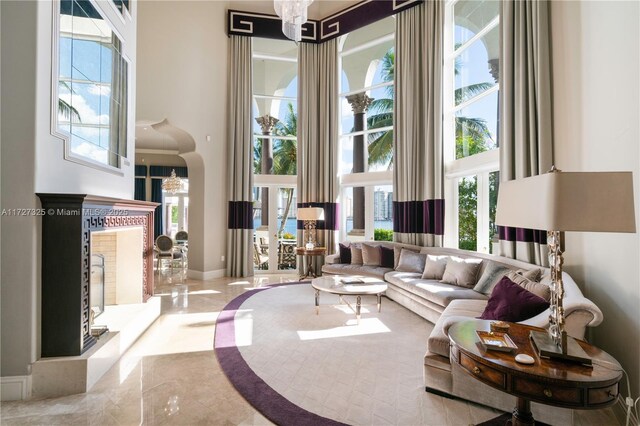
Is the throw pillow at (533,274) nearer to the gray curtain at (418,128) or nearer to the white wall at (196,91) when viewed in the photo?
the gray curtain at (418,128)

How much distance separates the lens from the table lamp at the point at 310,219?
21.2ft

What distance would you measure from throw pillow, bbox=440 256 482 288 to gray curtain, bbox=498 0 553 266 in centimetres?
39

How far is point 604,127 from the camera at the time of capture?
255cm

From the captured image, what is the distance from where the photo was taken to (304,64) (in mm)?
7262

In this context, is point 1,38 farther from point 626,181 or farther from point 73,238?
point 626,181

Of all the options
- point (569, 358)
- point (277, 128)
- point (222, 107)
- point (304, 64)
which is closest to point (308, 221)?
point (277, 128)

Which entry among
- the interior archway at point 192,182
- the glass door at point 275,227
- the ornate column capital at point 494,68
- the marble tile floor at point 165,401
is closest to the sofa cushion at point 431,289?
the marble tile floor at point 165,401

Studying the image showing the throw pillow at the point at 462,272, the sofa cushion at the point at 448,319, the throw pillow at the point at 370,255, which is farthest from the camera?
the throw pillow at the point at 370,255

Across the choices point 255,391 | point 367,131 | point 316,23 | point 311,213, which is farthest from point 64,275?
point 316,23

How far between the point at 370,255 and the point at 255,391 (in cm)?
375

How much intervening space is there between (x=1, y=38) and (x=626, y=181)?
3964mm

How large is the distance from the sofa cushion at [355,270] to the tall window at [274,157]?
1868 mm

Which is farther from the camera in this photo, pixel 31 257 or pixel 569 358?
pixel 31 257

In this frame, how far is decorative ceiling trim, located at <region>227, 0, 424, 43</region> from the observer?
6.58 m
